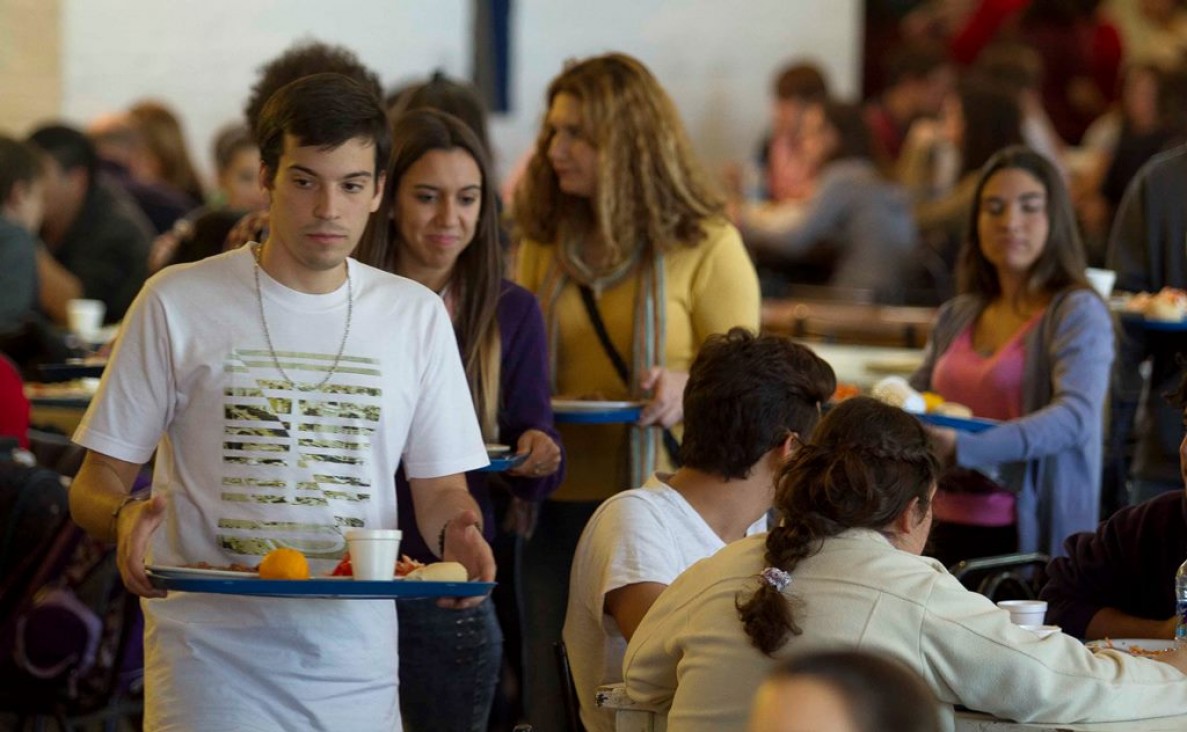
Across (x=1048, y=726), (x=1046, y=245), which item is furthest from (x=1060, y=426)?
(x=1048, y=726)

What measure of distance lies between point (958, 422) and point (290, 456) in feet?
6.41

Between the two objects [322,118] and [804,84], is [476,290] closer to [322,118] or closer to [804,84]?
[322,118]

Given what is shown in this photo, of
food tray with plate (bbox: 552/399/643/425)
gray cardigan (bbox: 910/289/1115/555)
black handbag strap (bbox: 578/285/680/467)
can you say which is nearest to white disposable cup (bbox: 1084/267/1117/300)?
gray cardigan (bbox: 910/289/1115/555)

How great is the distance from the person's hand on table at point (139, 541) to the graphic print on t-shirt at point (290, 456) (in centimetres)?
15

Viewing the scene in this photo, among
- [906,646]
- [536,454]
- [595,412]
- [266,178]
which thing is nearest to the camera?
[906,646]

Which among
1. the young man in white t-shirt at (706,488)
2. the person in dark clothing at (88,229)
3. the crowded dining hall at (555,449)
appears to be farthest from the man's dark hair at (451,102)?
the person in dark clothing at (88,229)

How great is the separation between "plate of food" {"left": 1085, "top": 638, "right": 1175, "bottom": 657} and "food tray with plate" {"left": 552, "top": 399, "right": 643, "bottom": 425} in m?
1.13

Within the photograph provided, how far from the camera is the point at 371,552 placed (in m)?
2.53

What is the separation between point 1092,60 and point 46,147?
6.71 meters

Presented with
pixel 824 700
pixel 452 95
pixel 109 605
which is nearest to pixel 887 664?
pixel 824 700

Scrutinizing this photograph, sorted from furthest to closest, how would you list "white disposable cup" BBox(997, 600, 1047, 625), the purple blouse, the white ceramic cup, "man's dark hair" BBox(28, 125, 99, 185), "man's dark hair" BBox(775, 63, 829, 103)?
1. "man's dark hair" BBox(775, 63, 829, 103)
2. "man's dark hair" BBox(28, 125, 99, 185)
3. the purple blouse
4. "white disposable cup" BBox(997, 600, 1047, 625)
5. the white ceramic cup

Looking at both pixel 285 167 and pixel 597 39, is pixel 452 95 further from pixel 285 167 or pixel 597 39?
pixel 597 39

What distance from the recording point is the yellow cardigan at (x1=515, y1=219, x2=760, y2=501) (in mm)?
4105

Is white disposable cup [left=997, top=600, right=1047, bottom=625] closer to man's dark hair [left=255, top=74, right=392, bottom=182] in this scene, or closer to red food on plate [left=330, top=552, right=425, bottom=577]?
red food on plate [left=330, top=552, right=425, bottom=577]
